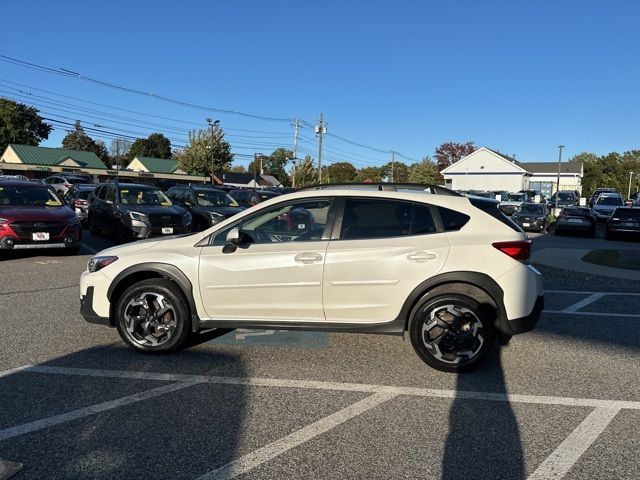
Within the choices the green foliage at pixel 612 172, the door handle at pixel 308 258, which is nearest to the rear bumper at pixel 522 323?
the door handle at pixel 308 258

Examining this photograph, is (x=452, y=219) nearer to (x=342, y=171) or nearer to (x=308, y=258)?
(x=308, y=258)

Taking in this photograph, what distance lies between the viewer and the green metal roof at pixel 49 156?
2825 inches

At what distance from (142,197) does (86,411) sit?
1158 cm

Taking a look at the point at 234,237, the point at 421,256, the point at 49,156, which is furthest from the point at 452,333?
the point at 49,156

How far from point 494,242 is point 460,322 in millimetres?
802

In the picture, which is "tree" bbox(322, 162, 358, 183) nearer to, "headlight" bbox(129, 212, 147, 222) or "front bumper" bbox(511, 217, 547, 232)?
"front bumper" bbox(511, 217, 547, 232)

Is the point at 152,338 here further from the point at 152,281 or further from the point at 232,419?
the point at 232,419

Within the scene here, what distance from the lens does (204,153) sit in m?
66.1

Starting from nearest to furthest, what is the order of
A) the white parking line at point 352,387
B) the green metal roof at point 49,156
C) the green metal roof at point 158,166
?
the white parking line at point 352,387 → the green metal roof at point 49,156 → the green metal roof at point 158,166

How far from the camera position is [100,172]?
3088 inches

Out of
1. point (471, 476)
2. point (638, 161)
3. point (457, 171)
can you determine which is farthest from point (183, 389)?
point (638, 161)

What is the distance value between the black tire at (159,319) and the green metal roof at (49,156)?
76961mm

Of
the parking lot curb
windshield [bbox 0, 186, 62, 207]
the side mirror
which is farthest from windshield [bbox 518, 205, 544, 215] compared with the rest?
the side mirror

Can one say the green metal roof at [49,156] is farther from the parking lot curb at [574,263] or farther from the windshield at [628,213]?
the parking lot curb at [574,263]
